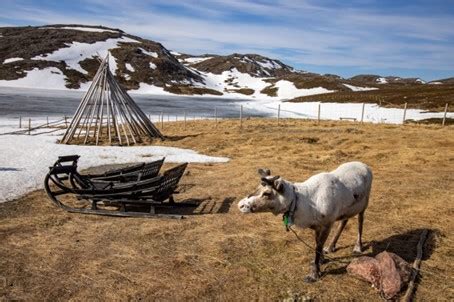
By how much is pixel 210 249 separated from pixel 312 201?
250 cm

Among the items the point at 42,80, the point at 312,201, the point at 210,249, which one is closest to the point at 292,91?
the point at 42,80

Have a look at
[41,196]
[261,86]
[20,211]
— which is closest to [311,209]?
[20,211]

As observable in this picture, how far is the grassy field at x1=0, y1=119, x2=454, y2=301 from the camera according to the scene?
6.54 m

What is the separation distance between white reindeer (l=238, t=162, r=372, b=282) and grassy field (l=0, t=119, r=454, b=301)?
0.85 m

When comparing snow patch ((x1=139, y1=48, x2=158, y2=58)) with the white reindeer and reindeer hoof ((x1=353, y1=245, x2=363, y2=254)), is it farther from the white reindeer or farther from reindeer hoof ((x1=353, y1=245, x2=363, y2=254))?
the white reindeer

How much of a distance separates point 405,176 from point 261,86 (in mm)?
133496

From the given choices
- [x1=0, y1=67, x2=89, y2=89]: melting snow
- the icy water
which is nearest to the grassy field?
the icy water

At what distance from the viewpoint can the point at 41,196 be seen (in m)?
12.0

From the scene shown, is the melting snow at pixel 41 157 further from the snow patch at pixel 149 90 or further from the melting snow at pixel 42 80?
the snow patch at pixel 149 90

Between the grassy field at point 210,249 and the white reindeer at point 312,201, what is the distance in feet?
2.79

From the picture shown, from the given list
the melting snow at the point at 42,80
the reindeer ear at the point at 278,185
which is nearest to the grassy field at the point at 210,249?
the reindeer ear at the point at 278,185

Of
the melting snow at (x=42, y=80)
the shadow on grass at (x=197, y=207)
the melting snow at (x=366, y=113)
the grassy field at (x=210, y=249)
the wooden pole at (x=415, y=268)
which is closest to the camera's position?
the wooden pole at (x=415, y=268)

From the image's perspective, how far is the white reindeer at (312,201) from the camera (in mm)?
6734

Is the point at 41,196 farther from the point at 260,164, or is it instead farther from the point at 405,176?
the point at 405,176
